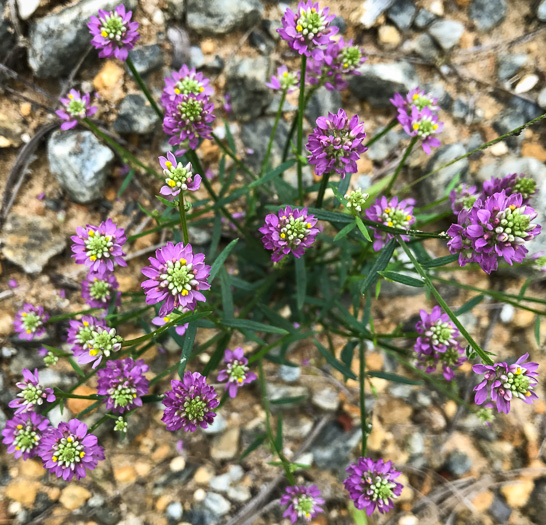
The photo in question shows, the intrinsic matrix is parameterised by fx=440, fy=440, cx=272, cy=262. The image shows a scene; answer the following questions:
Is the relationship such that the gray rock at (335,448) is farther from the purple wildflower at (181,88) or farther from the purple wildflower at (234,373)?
the purple wildflower at (181,88)

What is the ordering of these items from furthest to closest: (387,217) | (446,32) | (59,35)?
(446,32) < (59,35) < (387,217)

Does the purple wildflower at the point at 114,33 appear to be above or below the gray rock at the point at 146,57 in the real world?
above

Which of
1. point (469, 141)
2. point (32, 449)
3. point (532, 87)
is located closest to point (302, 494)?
point (32, 449)

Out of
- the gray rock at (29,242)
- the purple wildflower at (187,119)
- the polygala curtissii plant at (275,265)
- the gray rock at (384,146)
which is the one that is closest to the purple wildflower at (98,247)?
the polygala curtissii plant at (275,265)

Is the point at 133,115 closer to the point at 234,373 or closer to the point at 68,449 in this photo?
the point at 234,373

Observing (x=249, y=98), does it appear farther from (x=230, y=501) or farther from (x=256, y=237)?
(x=230, y=501)

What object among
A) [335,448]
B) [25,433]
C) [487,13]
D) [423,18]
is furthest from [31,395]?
[487,13]
